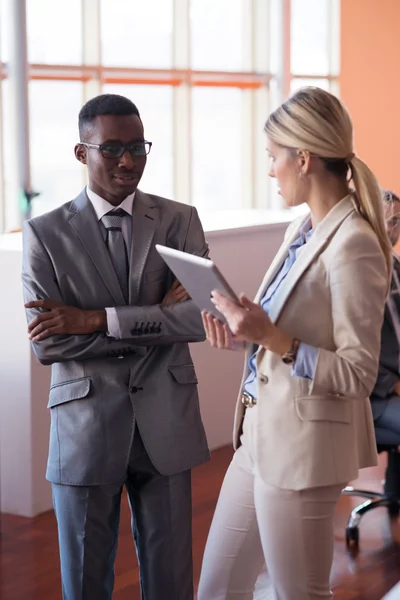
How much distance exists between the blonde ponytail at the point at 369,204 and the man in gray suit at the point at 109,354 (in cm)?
65

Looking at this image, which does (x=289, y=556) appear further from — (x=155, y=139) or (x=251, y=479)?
(x=155, y=139)

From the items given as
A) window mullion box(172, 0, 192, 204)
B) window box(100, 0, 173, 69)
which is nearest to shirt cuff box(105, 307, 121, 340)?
window box(100, 0, 173, 69)

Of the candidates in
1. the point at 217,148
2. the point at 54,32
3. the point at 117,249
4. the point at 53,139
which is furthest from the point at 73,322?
the point at 217,148

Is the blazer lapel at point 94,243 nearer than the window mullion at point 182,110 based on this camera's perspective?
Yes

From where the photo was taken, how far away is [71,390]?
2.81 m

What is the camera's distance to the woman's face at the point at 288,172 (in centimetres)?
244

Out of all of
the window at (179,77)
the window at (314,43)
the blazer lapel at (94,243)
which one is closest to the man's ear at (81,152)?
the blazer lapel at (94,243)

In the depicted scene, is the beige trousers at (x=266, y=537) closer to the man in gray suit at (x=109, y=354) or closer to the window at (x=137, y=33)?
the man in gray suit at (x=109, y=354)

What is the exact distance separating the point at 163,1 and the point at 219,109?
3.10 feet

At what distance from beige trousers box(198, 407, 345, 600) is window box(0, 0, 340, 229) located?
3.31m

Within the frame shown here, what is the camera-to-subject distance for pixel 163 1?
6.77 meters

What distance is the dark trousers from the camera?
282 cm

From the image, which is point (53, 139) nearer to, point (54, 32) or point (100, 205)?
point (54, 32)

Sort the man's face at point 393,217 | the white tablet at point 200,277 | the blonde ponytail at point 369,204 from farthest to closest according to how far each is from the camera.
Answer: the man's face at point 393,217 → the blonde ponytail at point 369,204 → the white tablet at point 200,277
